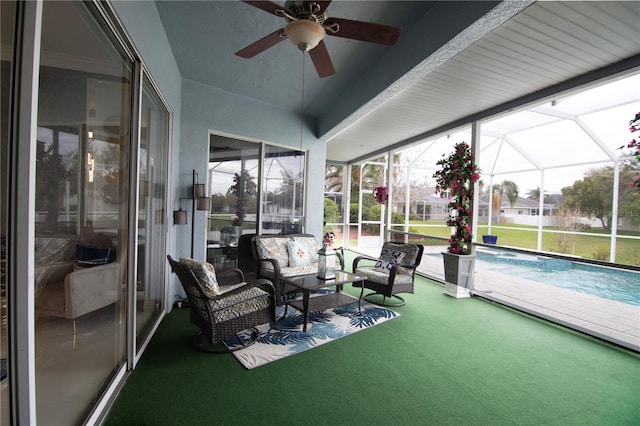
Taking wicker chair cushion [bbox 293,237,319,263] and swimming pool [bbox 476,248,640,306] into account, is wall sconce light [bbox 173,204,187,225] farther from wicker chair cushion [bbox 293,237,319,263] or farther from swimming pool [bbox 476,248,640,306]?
swimming pool [bbox 476,248,640,306]

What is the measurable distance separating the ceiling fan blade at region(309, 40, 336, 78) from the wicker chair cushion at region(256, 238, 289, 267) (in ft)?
8.44

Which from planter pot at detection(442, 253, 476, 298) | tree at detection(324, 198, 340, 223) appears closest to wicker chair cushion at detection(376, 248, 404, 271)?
planter pot at detection(442, 253, 476, 298)

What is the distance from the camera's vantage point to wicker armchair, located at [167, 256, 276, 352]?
2.39 meters

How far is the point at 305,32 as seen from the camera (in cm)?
188

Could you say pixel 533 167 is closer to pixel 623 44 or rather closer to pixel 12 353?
pixel 623 44

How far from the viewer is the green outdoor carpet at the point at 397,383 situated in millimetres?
1851

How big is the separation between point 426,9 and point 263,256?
3509 millimetres

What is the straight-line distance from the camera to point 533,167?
7121 mm

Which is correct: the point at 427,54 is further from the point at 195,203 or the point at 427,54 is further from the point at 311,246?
the point at 195,203

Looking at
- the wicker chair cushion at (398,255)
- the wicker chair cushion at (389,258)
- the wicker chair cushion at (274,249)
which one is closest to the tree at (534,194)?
the wicker chair cushion at (398,255)

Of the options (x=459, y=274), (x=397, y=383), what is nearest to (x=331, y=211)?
(x=459, y=274)

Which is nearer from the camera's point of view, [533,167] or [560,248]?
[560,248]

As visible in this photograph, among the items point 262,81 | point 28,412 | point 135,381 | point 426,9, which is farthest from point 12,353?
point 262,81

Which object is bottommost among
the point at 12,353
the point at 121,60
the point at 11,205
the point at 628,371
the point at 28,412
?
the point at 628,371
